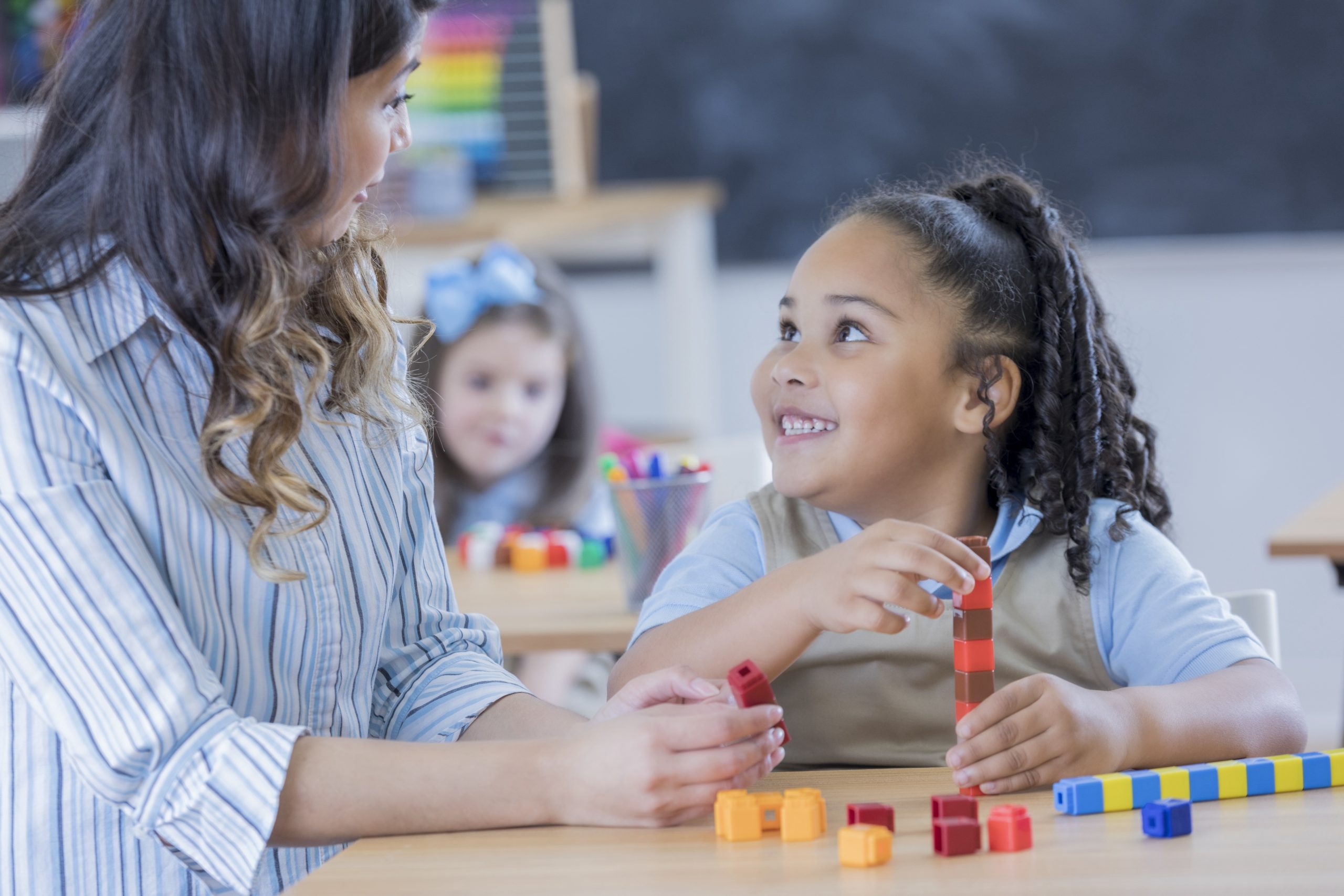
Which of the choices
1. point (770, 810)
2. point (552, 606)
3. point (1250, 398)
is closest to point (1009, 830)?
point (770, 810)

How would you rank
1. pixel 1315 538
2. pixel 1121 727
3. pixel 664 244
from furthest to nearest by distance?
pixel 664 244, pixel 1315 538, pixel 1121 727

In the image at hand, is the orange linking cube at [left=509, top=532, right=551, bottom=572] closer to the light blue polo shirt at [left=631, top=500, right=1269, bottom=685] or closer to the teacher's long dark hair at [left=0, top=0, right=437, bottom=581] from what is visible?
the light blue polo shirt at [left=631, top=500, right=1269, bottom=685]

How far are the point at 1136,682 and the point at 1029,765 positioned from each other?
12.7 inches

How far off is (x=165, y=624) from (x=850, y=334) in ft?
2.36

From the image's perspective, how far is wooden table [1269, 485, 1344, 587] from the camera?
1980mm

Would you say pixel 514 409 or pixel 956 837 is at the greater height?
pixel 514 409

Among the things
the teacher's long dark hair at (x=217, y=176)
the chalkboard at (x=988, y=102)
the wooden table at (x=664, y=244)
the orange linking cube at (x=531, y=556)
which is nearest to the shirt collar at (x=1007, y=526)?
the teacher's long dark hair at (x=217, y=176)

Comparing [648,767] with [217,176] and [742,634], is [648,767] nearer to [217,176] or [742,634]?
[742,634]

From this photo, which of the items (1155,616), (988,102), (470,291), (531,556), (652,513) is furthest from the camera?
(988,102)

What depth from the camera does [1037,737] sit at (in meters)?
0.99

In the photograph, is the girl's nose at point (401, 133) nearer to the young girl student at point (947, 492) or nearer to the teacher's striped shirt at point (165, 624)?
the teacher's striped shirt at point (165, 624)

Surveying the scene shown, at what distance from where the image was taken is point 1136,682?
1258 millimetres

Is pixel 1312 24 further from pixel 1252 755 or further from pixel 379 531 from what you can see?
pixel 379 531

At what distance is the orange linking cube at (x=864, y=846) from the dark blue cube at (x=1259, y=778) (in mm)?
292
